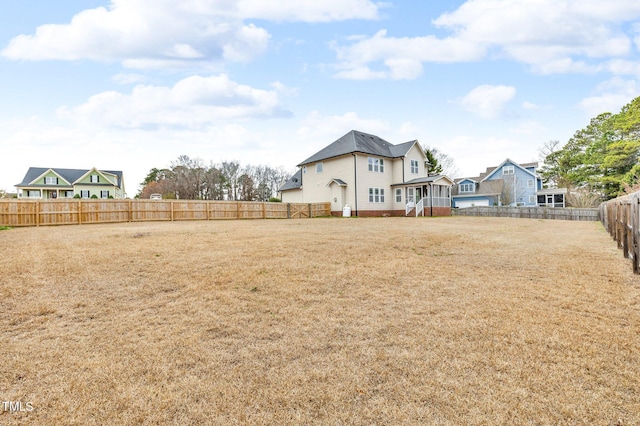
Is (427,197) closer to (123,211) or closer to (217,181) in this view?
(123,211)

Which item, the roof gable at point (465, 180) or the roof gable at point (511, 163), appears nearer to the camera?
the roof gable at point (511, 163)

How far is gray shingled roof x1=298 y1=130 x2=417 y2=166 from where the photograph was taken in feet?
85.5

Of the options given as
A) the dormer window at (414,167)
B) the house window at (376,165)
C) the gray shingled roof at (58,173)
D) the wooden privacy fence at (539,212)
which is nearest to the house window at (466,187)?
the wooden privacy fence at (539,212)

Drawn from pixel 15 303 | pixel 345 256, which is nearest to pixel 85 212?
pixel 15 303

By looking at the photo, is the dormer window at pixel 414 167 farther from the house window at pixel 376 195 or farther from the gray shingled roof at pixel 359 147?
the house window at pixel 376 195

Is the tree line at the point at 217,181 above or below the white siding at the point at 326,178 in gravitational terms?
above

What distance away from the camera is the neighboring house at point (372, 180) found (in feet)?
85.1

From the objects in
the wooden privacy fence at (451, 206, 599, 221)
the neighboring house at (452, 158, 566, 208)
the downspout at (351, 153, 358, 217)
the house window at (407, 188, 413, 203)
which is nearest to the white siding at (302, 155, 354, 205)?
the downspout at (351, 153, 358, 217)

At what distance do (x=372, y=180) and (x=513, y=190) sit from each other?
22.3 metres

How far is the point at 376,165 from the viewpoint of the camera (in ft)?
89.0

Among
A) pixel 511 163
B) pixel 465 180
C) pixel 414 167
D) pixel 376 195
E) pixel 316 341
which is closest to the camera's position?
pixel 316 341

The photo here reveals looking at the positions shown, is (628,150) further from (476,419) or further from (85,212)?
(85,212)

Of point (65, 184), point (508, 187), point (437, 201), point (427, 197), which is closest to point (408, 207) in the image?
point (427, 197)

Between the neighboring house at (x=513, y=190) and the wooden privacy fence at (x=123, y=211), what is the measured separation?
27.1 metres
